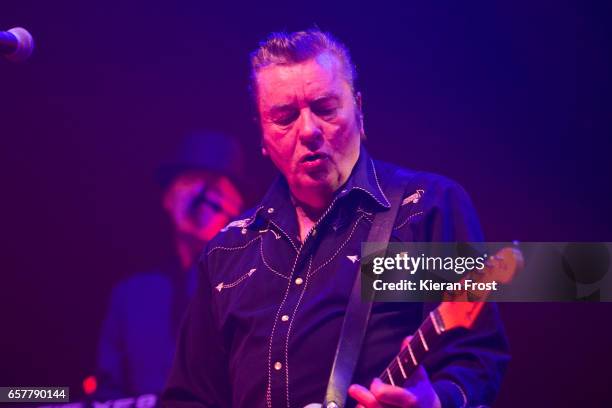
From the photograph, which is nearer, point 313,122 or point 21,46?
point 21,46

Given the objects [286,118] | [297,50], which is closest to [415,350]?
[286,118]

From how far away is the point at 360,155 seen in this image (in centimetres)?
212

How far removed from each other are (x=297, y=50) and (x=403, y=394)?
107 cm

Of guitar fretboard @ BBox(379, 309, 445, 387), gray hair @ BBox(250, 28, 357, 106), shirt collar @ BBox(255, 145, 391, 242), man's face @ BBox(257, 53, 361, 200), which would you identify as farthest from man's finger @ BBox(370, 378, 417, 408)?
gray hair @ BBox(250, 28, 357, 106)

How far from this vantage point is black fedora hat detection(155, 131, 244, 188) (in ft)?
9.07

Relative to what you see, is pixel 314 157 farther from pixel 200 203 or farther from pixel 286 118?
pixel 200 203

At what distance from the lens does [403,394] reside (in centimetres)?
153

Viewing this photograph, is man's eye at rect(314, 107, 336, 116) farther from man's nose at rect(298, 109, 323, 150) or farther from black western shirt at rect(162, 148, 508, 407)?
black western shirt at rect(162, 148, 508, 407)

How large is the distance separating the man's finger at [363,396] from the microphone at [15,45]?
114cm

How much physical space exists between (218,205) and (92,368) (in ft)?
2.59

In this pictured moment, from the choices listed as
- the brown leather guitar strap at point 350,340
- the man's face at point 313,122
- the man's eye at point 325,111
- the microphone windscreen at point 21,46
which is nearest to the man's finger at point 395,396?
the brown leather guitar strap at point 350,340

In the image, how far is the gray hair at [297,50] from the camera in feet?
6.92

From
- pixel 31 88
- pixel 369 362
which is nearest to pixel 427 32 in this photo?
pixel 369 362

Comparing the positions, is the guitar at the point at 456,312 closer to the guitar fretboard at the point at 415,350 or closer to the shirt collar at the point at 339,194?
the guitar fretboard at the point at 415,350
